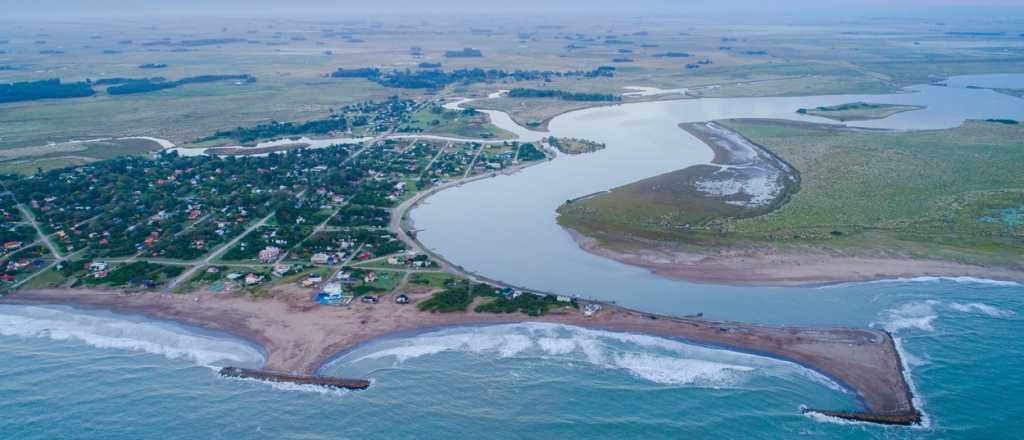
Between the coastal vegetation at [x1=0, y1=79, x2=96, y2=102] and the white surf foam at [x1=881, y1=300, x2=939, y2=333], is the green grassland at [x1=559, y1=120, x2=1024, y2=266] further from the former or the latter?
the coastal vegetation at [x1=0, y1=79, x2=96, y2=102]

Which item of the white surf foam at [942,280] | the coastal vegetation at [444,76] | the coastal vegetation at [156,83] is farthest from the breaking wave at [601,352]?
the coastal vegetation at [156,83]

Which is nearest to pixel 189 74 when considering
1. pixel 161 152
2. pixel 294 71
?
pixel 294 71

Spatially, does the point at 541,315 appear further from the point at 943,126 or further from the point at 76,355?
the point at 943,126

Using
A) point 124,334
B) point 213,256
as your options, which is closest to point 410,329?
point 124,334

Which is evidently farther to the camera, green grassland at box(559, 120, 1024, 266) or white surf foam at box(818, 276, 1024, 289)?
green grassland at box(559, 120, 1024, 266)

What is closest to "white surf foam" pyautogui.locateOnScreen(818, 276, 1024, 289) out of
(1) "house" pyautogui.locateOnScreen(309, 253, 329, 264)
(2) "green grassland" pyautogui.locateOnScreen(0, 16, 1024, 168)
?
(1) "house" pyautogui.locateOnScreen(309, 253, 329, 264)

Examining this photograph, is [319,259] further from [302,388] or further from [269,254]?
[302,388]
